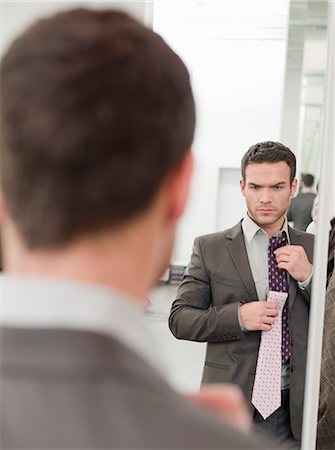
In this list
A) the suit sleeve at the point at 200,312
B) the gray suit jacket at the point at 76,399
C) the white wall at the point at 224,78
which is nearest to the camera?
the gray suit jacket at the point at 76,399

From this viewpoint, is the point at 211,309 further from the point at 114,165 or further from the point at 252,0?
the point at 114,165

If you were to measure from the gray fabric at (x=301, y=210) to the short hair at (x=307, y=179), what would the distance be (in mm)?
29

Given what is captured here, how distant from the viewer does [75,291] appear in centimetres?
48

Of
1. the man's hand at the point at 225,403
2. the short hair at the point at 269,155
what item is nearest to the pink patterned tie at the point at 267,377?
the short hair at the point at 269,155

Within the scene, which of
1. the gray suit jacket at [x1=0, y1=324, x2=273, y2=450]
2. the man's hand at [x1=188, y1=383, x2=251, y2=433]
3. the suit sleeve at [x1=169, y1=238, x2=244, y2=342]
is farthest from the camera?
the suit sleeve at [x1=169, y1=238, x2=244, y2=342]

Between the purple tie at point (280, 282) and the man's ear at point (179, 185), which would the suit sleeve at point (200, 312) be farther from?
the man's ear at point (179, 185)

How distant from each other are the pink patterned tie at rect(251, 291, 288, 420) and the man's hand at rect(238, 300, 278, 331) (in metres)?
0.03

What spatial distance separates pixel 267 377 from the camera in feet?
6.82

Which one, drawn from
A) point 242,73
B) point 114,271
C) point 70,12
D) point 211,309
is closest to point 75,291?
point 114,271

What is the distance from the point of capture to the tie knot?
2.13m

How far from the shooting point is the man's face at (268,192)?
6.90 feet

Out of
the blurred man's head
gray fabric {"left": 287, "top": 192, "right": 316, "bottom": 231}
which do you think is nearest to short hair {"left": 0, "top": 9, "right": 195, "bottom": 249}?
the blurred man's head

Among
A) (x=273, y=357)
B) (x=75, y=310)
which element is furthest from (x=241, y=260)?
(x=75, y=310)

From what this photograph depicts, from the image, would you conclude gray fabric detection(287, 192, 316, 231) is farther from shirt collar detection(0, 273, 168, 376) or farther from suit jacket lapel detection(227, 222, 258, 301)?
shirt collar detection(0, 273, 168, 376)
